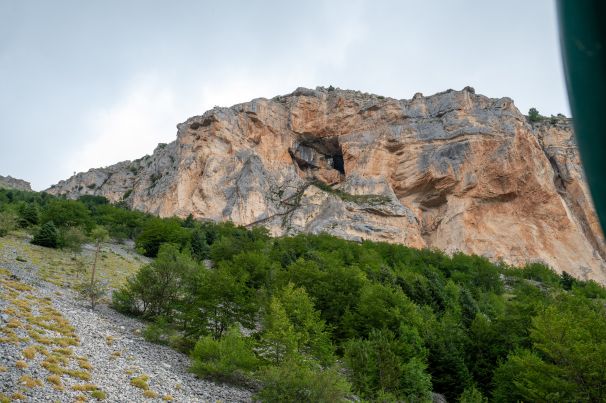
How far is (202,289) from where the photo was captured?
26719 millimetres

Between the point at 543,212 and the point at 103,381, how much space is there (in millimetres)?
78600

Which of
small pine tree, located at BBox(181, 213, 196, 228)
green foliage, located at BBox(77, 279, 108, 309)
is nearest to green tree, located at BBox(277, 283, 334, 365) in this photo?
green foliage, located at BBox(77, 279, 108, 309)

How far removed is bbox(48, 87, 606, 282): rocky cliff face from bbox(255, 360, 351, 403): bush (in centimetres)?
5521

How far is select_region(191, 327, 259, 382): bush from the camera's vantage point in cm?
2009

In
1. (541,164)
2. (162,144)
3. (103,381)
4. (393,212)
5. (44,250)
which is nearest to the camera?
(103,381)

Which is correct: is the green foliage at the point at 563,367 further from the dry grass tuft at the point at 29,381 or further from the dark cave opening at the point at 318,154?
the dark cave opening at the point at 318,154

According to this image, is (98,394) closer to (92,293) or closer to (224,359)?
(224,359)

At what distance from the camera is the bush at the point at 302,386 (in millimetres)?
16562

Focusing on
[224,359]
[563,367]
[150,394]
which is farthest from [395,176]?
[150,394]

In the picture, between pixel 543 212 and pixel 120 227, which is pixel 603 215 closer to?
pixel 120 227

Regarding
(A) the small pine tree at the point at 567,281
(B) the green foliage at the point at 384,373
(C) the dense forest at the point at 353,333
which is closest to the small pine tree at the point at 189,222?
(C) the dense forest at the point at 353,333

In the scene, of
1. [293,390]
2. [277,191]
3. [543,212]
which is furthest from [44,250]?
[543,212]

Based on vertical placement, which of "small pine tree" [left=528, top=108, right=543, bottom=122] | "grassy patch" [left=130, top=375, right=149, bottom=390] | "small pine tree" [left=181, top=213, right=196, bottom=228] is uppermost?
"small pine tree" [left=528, top=108, right=543, bottom=122]

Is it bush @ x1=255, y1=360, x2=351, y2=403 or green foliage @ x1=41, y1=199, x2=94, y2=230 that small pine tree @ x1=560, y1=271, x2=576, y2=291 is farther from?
green foliage @ x1=41, y1=199, x2=94, y2=230
